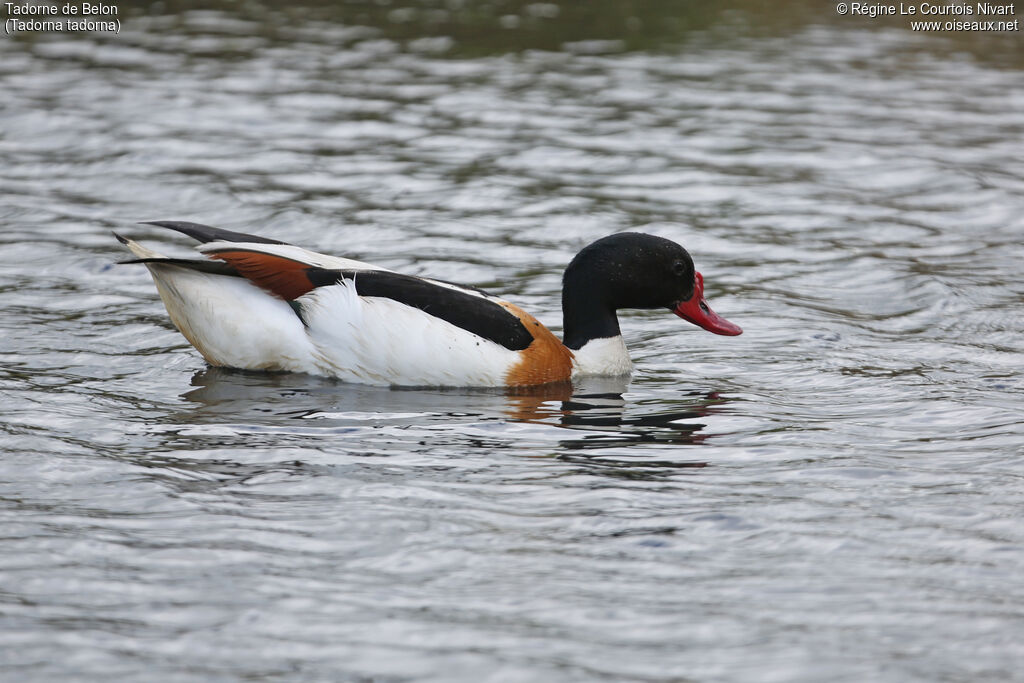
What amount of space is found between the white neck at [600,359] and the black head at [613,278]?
0.05 metres

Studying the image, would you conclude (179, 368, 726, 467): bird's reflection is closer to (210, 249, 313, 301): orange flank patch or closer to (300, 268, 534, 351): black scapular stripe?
(300, 268, 534, 351): black scapular stripe

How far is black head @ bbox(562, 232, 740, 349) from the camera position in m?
8.93

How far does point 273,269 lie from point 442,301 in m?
1.03

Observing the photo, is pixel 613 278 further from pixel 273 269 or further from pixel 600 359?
pixel 273 269

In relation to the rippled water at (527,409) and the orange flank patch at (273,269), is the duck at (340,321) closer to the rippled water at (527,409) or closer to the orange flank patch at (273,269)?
the orange flank patch at (273,269)

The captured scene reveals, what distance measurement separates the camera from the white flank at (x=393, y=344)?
8312mm

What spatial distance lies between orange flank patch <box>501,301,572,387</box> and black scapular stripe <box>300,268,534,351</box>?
8cm

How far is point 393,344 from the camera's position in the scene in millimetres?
8312

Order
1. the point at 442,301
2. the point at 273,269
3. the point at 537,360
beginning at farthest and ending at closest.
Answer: the point at 537,360, the point at 273,269, the point at 442,301

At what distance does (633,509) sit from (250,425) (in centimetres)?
225

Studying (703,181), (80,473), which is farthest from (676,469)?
(703,181)

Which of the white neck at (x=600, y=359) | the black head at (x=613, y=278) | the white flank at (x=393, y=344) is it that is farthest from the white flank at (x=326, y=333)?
the black head at (x=613, y=278)

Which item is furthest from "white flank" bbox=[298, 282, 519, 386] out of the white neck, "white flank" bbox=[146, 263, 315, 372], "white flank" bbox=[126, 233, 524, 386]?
the white neck

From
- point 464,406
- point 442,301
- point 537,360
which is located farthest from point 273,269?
point 537,360
